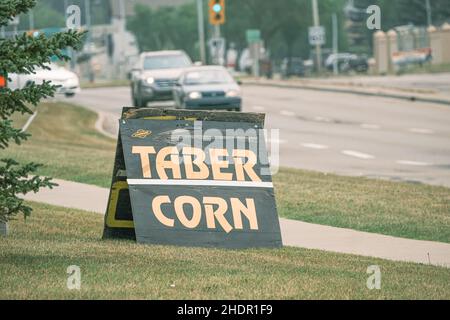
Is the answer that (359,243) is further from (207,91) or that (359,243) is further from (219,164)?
(207,91)

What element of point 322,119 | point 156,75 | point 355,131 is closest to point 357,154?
point 355,131

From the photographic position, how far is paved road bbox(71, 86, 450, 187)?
22.5m

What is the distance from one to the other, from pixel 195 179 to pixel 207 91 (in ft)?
74.9

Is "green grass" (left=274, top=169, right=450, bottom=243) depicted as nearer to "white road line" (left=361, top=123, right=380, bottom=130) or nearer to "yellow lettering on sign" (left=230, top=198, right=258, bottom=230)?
"yellow lettering on sign" (left=230, top=198, right=258, bottom=230)

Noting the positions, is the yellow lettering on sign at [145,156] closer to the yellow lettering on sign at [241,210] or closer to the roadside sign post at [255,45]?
the yellow lettering on sign at [241,210]

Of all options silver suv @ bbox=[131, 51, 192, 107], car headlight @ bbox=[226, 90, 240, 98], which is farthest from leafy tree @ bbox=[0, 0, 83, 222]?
silver suv @ bbox=[131, 51, 192, 107]

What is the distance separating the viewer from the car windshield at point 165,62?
40.0 meters

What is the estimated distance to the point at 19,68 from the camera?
9102mm

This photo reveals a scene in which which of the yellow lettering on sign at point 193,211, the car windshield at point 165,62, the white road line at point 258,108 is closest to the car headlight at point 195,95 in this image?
the white road line at point 258,108

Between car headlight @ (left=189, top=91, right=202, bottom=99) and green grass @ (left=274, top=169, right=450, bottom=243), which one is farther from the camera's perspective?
car headlight @ (left=189, top=91, right=202, bottom=99)

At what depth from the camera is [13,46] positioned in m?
9.15

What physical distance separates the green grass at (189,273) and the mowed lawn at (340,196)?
248 cm

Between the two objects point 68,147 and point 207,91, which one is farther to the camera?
point 207,91
